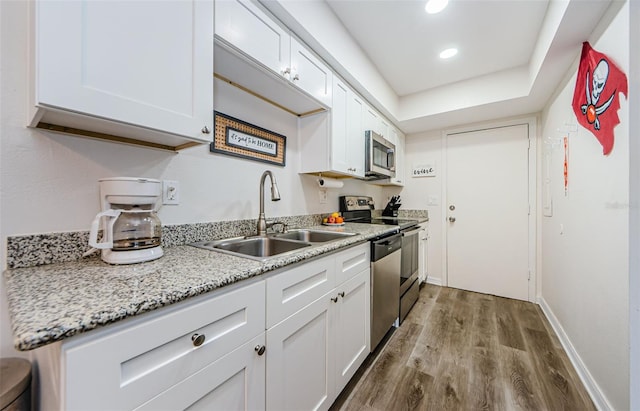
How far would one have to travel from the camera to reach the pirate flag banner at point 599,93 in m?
1.16

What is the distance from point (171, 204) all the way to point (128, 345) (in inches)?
30.5

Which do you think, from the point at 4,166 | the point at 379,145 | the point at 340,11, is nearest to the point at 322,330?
the point at 4,166

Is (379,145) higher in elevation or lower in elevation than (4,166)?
higher

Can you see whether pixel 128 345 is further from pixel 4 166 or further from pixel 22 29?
pixel 22 29

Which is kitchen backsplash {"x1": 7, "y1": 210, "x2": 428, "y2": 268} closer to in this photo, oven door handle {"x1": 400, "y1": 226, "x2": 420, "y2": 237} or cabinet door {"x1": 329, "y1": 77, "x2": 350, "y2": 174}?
cabinet door {"x1": 329, "y1": 77, "x2": 350, "y2": 174}

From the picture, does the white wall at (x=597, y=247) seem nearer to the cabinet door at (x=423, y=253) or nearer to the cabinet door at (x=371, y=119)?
the cabinet door at (x=423, y=253)

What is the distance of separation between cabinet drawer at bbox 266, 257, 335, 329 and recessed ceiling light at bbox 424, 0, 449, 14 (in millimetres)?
1814

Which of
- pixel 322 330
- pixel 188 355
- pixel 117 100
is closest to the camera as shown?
pixel 188 355

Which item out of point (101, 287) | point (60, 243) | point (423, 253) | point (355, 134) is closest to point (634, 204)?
point (355, 134)

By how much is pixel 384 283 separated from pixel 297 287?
999 mm

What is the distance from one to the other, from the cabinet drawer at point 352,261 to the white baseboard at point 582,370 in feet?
4.47

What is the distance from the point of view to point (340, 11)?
68.6 inches

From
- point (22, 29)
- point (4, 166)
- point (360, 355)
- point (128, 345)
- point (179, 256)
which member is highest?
point (22, 29)

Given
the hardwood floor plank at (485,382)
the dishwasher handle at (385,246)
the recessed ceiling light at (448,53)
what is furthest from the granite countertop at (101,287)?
the recessed ceiling light at (448,53)
